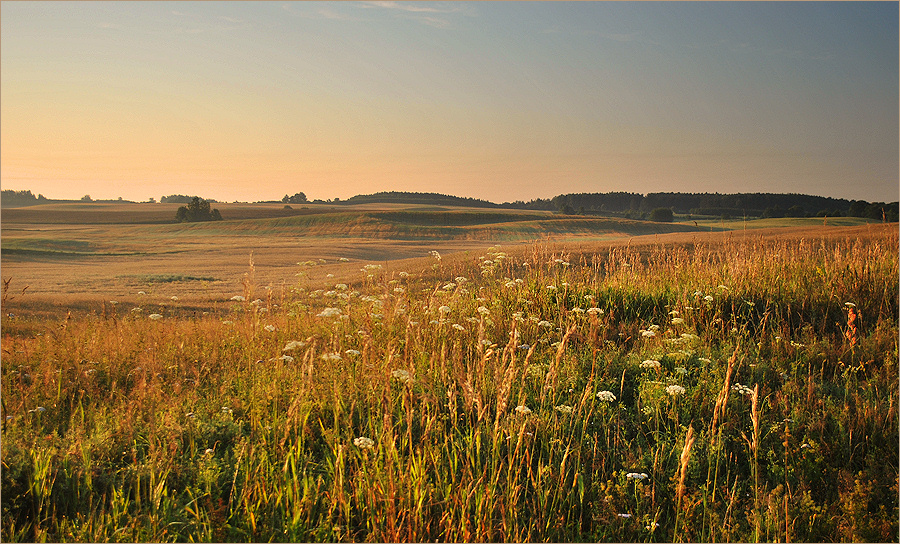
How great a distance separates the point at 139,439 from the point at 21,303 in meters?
9.71

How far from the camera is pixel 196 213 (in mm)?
78750

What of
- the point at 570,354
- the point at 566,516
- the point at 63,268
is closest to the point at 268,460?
the point at 566,516

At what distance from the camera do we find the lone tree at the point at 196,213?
78.5 m

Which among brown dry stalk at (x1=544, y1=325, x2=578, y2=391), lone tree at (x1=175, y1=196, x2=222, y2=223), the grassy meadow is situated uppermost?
lone tree at (x1=175, y1=196, x2=222, y2=223)

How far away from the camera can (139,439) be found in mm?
3543

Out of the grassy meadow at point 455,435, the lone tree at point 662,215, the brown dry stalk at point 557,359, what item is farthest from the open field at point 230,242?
the lone tree at point 662,215

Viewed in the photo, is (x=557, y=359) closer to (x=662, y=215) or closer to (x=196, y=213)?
(x=662, y=215)

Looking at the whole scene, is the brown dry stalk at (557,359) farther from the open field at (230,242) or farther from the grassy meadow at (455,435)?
the open field at (230,242)

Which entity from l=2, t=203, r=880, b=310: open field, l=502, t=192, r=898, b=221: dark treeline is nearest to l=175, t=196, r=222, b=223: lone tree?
l=2, t=203, r=880, b=310: open field

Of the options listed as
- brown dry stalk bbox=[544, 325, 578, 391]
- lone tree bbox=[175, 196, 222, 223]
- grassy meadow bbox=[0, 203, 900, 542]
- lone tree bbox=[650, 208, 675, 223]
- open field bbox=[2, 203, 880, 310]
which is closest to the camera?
brown dry stalk bbox=[544, 325, 578, 391]

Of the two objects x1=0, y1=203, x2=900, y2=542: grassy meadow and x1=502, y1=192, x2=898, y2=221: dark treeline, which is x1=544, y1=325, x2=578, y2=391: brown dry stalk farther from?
x1=502, y1=192, x2=898, y2=221: dark treeline

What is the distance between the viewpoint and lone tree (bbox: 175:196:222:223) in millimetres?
78500

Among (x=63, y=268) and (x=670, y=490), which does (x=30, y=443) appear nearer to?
(x=670, y=490)

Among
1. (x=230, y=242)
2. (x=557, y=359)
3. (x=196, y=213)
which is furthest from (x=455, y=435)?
(x=196, y=213)
